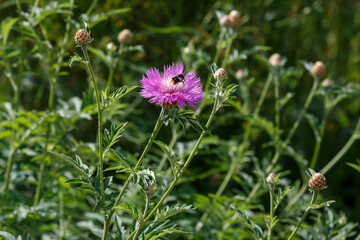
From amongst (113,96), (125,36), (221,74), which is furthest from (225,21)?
(113,96)

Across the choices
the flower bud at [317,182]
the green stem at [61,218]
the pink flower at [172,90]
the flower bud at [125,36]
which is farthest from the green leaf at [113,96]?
the green stem at [61,218]

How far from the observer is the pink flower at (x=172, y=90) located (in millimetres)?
913

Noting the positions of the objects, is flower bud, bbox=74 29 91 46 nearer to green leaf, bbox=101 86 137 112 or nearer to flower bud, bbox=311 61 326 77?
green leaf, bbox=101 86 137 112

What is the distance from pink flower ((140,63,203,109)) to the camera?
35.9 inches

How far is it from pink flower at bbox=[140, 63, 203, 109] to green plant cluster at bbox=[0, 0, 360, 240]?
543 mm

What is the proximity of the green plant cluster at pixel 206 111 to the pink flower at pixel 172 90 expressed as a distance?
54 cm

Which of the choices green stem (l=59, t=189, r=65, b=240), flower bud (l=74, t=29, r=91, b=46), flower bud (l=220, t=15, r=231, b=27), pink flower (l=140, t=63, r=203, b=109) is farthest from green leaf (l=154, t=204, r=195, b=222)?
flower bud (l=220, t=15, r=231, b=27)

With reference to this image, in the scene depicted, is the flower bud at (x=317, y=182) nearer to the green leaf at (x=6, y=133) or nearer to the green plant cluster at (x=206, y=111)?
the green plant cluster at (x=206, y=111)

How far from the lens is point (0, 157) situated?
176 centimetres

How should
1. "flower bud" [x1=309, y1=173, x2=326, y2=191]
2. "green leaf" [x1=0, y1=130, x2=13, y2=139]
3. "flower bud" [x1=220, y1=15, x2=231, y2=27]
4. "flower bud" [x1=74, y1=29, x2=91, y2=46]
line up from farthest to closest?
"flower bud" [x1=220, y1=15, x2=231, y2=27], "green leaf" [x1=0, y1=130, x2=13, y2=139], "flower bud" [x1=309, y1=173, x2=326, y2=191], "flower bud" [x1=74, y1=29, x2=91, y2=46]

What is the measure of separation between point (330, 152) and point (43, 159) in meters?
2.00

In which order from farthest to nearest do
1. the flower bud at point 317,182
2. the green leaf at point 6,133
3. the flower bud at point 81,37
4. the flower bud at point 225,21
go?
the flower bud at point 225,21
the green leaf at point 6,133
the flower bud at point 317,182
the flower bud at point 81,37

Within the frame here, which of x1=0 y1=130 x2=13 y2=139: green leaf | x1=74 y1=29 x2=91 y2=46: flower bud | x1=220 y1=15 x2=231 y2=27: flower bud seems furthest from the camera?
x1=220 y1=15 x2=231 y2=27: flower bud

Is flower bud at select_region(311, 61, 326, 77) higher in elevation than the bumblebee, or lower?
higher
